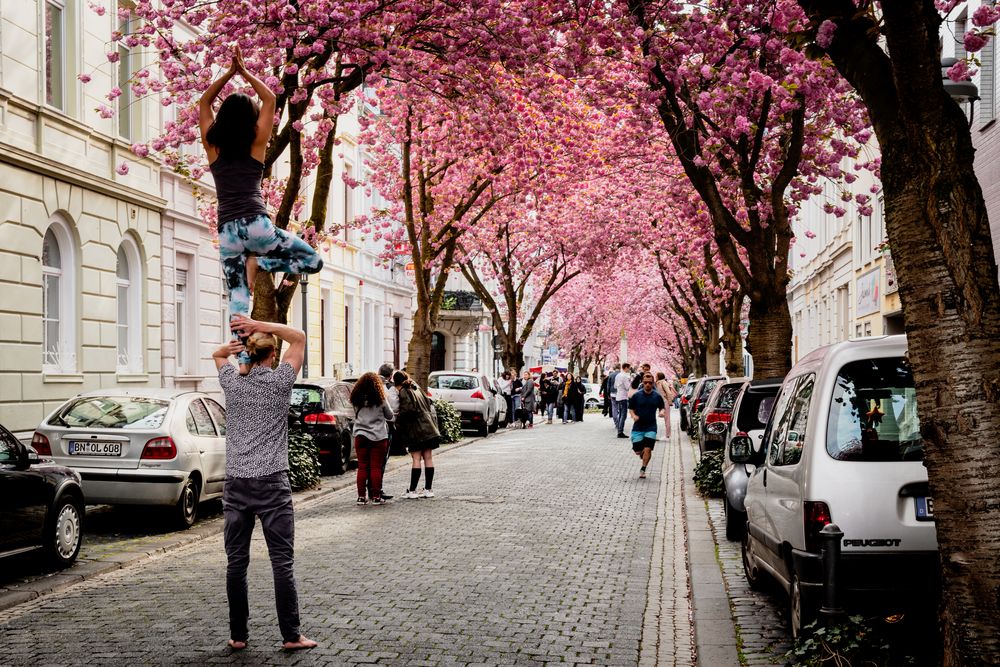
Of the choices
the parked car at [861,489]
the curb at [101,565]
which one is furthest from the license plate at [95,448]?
the parked car at [861,489]

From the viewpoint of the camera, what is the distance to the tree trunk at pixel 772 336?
17.1 m

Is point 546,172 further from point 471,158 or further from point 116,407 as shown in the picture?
point 116,407

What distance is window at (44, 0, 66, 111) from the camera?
19.6 meters

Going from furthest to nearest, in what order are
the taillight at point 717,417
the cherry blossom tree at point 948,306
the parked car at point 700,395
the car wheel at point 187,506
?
the parked car at point 700,395, the taillight at point 717,417, the car wheel at point 187,506, the cherry blossom tree at point 948,306

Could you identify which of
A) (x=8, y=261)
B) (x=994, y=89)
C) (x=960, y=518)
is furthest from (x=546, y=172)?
(x=960, y=518)

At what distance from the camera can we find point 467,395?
110 ft

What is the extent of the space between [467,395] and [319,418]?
46.4 ft

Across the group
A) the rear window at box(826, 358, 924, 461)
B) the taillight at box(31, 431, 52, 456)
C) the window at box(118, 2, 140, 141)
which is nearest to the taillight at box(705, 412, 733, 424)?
the taillight at box(31, 431, 52, 456)

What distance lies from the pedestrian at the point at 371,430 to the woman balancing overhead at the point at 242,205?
8.45 meters

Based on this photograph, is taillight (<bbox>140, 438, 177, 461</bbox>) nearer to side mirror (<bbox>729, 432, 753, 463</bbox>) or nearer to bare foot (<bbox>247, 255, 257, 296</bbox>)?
bare foot (<bbox>247, 255, 257, 296</bbox>)

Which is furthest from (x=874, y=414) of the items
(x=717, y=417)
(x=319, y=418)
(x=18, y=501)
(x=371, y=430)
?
(x=319, y=418)

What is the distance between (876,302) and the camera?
3138 cm

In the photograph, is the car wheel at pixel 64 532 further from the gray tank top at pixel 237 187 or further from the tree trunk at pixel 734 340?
the tree trunk at pixel 734 340

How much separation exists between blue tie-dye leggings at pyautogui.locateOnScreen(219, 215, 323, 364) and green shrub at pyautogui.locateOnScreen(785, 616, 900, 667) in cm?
321
